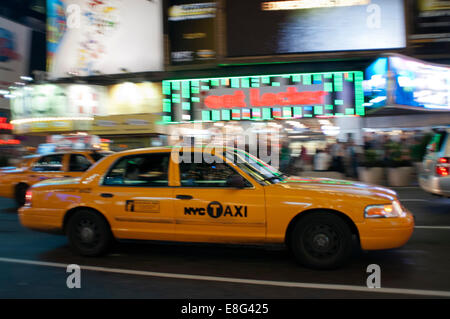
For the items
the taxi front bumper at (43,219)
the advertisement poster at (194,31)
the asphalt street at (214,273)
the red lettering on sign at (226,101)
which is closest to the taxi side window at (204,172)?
the asphalt street at (214,273)

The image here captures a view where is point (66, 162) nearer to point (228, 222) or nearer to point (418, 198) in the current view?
point (228, 222)

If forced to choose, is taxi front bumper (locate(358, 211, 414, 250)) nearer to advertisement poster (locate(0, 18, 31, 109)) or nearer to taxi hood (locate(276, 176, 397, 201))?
taxi hood (locate(276, 176, 397, 201))

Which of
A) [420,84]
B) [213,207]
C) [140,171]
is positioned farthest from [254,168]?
[420,84]

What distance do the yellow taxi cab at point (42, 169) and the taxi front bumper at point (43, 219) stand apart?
11.8 ft

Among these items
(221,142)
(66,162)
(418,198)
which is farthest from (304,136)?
(66,162)

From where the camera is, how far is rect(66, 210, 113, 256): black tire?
525 centimetres

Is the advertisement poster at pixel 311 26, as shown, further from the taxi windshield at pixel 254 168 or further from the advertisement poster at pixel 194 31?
the taxi windshield at pixel 254 168

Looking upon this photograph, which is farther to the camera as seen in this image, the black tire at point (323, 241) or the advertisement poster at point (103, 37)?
the advertisement poster at point (103, 37)

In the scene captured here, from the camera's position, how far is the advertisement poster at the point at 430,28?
1538 cm

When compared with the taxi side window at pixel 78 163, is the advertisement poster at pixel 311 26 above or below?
above

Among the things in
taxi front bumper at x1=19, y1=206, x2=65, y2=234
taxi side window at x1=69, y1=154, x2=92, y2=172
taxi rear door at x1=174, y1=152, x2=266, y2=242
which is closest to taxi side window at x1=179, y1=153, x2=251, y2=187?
taxi rear door at x1=174, y1=152, x2=266, y2=242

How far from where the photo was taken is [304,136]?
17.5m

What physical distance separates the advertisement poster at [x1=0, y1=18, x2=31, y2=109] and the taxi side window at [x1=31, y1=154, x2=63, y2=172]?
89.6 feet
